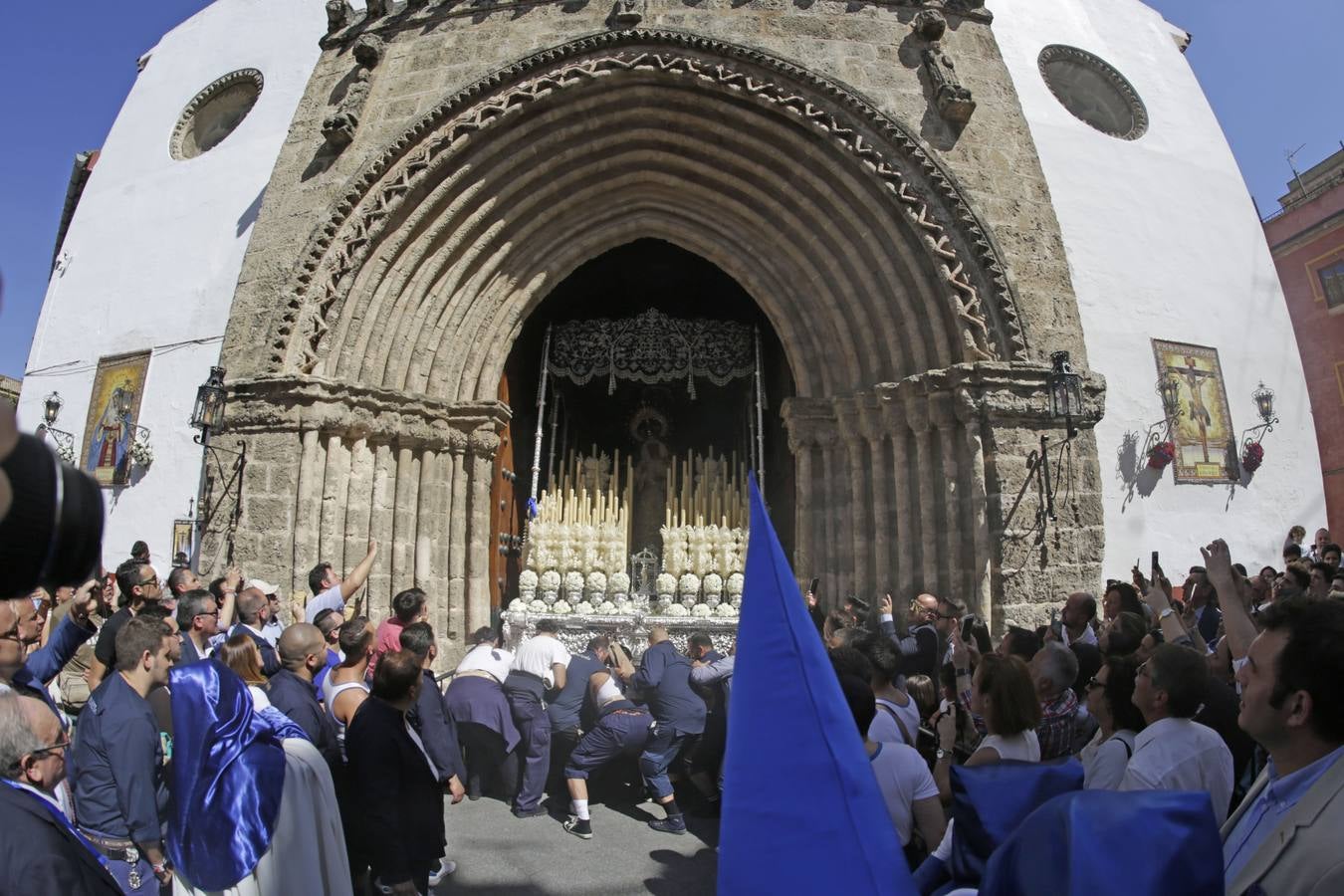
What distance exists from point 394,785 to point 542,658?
3160 mm

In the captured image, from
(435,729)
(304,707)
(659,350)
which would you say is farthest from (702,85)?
(304,707)

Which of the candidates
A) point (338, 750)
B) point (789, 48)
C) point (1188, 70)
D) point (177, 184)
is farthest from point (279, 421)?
point (1188, 70)

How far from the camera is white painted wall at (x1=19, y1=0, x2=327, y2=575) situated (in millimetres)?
8859

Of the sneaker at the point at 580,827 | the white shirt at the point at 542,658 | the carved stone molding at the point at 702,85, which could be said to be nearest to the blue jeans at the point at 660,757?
the sneaker at the point at 580,827

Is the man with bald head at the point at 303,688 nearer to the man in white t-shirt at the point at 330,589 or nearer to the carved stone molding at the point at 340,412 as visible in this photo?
the man in white t-shirt at the point at 330,589

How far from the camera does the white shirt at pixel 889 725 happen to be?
307 centimetres

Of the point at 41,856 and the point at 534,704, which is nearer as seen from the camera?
the point at 41,856

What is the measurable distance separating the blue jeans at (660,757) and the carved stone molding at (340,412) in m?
4.37

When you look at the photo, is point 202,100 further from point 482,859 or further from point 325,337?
point 482,859

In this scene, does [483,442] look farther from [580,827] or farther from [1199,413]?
[1199,413]

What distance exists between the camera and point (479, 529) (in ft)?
29.0

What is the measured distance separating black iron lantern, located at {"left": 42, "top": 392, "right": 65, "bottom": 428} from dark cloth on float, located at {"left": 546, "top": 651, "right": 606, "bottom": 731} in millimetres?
7672

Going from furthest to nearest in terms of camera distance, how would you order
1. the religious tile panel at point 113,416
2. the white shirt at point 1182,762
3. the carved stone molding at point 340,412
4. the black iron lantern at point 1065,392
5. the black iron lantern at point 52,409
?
1. the black iron lantern at point 52,409
2. the religious tile panel at point 113,416
3. the carved stone molding at point 340,412
4. the black iron lantern at point 1065,392
5. the white shirt at point 1182,762

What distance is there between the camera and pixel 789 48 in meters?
8.83
